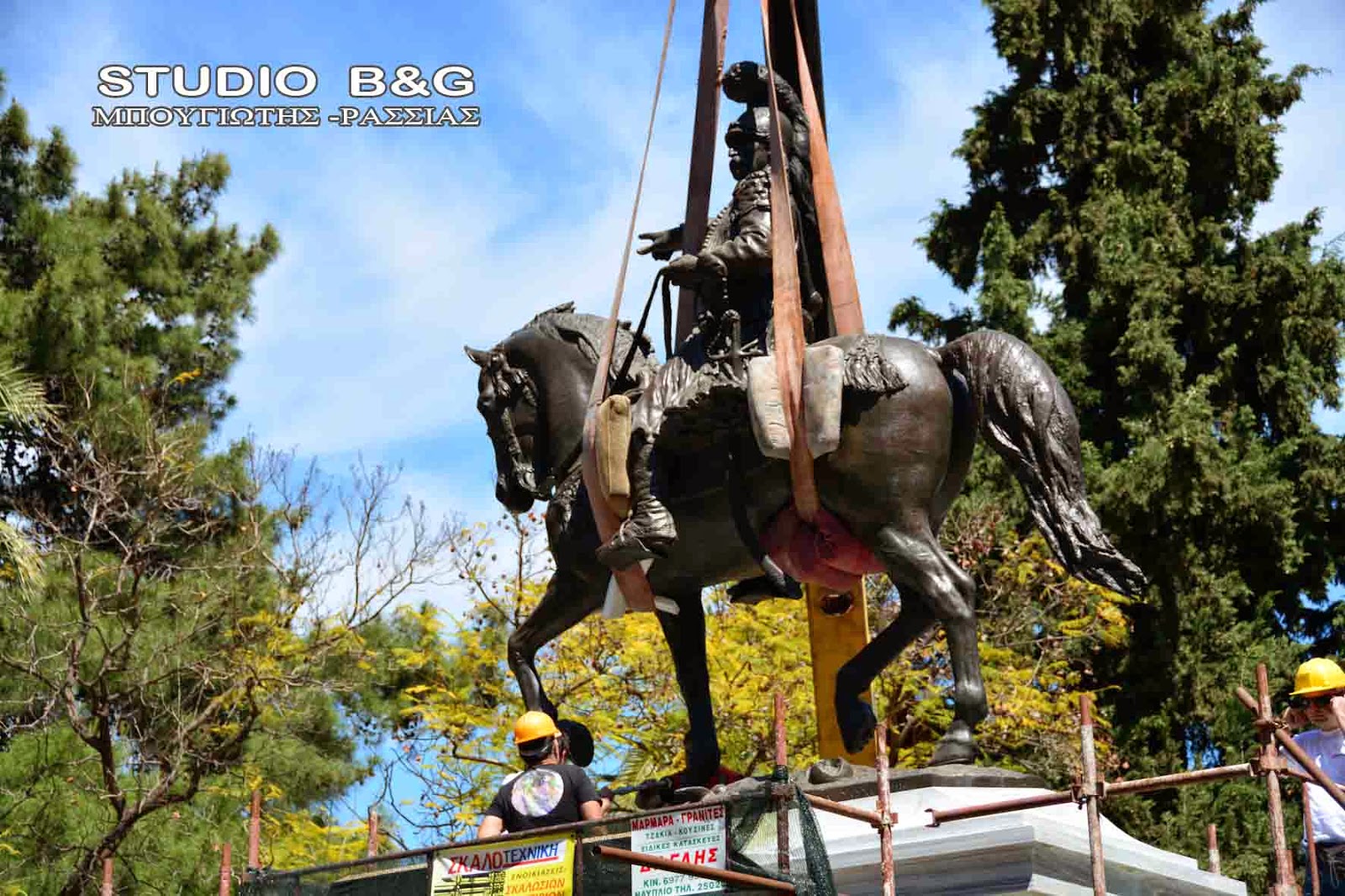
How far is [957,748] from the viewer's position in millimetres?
7875

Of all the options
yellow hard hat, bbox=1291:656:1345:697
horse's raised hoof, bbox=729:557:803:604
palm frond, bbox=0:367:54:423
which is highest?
palm frond, bbox=0:367:54:423

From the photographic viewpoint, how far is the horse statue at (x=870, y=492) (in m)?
7.95

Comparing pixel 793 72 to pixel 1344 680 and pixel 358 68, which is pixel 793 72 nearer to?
pixel 1344 680

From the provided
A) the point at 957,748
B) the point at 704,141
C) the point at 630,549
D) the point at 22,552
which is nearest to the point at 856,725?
the point at 957,748

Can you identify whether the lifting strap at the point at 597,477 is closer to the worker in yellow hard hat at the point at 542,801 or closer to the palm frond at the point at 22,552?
the worker in yellow hard hat at the point at 542,801

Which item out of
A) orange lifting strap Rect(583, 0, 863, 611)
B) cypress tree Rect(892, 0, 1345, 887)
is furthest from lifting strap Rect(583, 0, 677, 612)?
cypress tree Rect(892, 0, 1345, 887)

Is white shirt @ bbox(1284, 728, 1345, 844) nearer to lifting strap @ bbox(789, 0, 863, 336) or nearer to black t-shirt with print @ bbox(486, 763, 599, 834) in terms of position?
black t-shirt with print @ bbox(486, 763, 599, 834)

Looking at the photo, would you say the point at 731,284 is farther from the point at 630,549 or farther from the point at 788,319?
the point at 630,549

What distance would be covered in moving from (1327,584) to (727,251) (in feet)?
43.4

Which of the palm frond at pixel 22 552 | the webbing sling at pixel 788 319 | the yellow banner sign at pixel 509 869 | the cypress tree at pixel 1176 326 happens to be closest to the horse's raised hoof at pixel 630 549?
the webbing sling at pixel 788 319

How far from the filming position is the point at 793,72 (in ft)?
32.4

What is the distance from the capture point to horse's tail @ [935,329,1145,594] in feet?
25.8

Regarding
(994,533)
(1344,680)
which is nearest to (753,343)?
(1344,680)

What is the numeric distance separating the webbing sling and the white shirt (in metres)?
2.39
